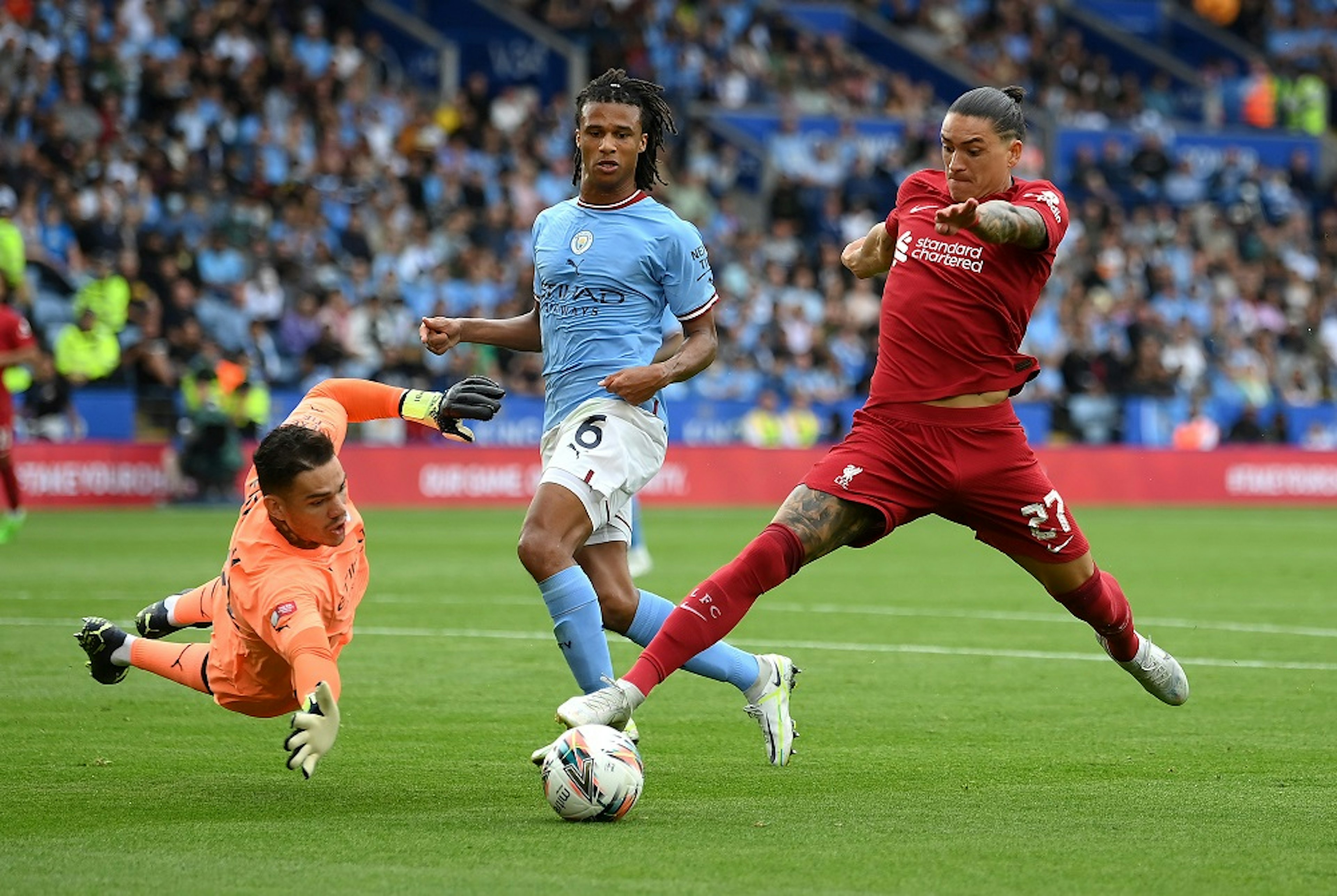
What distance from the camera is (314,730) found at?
19.4 ft

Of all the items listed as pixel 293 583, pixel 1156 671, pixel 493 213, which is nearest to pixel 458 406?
pixel 293 583

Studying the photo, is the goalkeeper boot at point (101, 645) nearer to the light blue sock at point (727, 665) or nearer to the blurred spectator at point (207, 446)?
the light blue sock at point (727, 665)

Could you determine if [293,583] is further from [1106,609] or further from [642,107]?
[1106,609]

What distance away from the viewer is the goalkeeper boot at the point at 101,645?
729cm

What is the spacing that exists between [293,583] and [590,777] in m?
1.24

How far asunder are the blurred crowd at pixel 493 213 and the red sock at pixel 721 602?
54.0 ft

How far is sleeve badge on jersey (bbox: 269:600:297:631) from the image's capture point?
21.3ft

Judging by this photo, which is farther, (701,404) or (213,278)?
(701,404)

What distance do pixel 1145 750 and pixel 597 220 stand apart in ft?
9.74

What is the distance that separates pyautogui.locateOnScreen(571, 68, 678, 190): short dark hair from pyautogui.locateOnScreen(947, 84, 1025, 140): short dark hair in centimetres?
131

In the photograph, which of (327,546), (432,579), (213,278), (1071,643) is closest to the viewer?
(327,546)

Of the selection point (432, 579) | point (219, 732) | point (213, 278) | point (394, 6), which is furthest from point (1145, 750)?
point (394, 6)

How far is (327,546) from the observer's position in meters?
6.83

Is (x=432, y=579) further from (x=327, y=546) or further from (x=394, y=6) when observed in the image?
(x=394, y=6)
